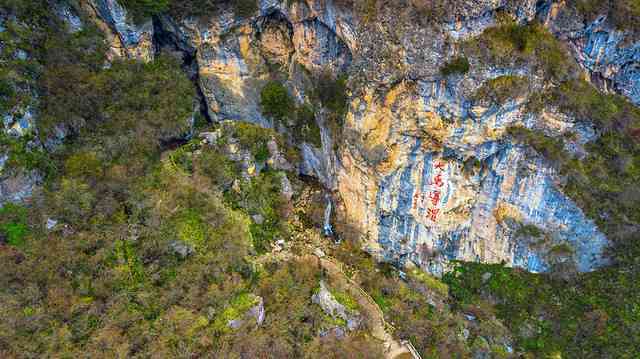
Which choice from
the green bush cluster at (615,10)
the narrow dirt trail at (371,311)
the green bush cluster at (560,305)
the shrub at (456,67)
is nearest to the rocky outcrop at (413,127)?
the shrub at (456,67)

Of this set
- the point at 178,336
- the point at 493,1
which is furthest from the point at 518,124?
the point at 178,336

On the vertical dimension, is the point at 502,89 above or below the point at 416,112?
above

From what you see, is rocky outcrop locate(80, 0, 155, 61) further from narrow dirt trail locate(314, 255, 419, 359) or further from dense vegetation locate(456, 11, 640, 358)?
dense vegetation locate(456, 11, 640, 358)

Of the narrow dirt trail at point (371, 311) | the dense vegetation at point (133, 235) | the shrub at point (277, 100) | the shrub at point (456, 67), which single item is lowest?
the narrow dirt trail at point (371, 311)

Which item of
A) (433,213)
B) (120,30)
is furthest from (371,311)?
(120,30)

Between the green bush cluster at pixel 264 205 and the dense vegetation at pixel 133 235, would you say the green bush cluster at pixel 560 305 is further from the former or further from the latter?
the green bush cluster at pixel 264 205

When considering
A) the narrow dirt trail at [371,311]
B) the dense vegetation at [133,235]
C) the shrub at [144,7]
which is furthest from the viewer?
the shrub at [144,7]

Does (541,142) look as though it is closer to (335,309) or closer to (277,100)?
(335,309)
